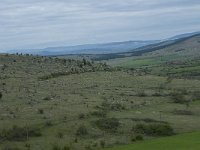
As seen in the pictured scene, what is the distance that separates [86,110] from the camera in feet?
176

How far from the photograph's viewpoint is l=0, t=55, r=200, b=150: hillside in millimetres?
43281

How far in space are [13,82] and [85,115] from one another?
1044 inches

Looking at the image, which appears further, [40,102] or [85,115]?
[40,102]

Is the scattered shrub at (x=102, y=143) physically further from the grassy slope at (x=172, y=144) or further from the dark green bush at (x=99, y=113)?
the dark green bush at (x=99, y=113)

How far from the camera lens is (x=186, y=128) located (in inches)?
1897

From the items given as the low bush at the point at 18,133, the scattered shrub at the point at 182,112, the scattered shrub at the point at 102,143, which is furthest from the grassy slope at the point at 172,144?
the scattered shrub at the point at 182,112

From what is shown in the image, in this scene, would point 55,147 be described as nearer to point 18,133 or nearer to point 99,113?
point 18,133

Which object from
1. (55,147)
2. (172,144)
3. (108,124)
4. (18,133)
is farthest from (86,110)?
(172,144)

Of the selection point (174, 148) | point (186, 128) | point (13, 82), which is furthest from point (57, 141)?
point (13, 82)

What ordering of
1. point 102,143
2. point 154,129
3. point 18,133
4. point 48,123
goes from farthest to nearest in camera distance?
point 154,129
point 48,123
point 18,133
point 102,143

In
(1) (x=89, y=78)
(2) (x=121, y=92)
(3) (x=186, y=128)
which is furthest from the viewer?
(1) (x=89, y=78)

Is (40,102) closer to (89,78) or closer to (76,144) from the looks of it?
(76,144)

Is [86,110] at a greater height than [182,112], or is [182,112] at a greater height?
[86,110]

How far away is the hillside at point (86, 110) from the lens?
43.3m
